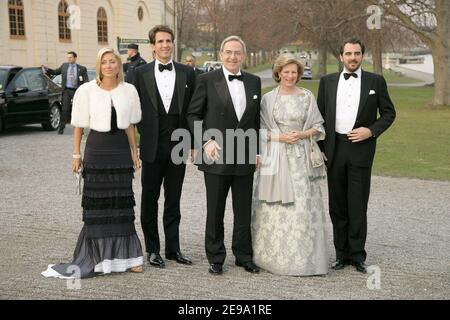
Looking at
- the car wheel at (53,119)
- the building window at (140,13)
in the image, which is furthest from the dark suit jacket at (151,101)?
the building window at (140,13)

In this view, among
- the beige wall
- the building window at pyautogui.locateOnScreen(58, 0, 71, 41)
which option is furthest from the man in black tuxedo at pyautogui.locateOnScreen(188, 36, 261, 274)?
the building window at pyautogui.locateOnScreen(58, 0, 71, 41)

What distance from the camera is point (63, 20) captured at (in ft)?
111

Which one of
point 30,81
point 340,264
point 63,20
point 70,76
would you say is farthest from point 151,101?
point 63,20

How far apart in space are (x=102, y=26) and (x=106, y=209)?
113 ft

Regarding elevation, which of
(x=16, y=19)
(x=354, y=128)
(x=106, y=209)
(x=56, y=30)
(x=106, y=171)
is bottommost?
(x=106, y=209)

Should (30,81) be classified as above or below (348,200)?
above

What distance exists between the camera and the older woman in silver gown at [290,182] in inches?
212

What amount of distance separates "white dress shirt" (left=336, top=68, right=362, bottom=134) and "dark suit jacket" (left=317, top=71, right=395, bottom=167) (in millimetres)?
37

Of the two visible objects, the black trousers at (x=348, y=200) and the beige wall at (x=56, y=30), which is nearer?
the black trousers at (x=348, y=200)

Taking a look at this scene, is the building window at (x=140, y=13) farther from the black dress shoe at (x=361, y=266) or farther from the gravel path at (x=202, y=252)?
the black dress shoe at (x=361, y=266)

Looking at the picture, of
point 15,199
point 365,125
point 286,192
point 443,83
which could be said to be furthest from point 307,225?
point 443,83

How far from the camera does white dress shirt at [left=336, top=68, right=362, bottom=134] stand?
18.2 feet

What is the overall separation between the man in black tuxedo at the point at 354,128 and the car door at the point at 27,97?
11474 millimetres

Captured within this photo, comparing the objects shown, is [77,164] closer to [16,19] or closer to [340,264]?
[340,264]
